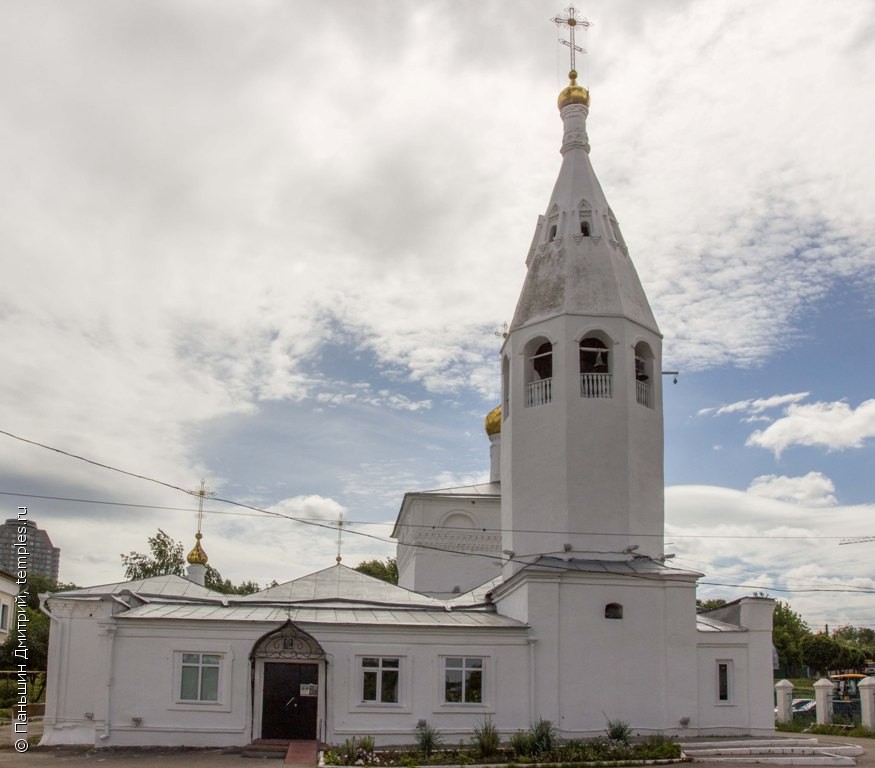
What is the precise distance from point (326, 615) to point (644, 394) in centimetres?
953

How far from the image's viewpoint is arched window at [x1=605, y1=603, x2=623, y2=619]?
21281 millimetres

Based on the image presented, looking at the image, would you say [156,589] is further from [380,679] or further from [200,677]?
[380,679]

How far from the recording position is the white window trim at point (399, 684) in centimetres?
2016

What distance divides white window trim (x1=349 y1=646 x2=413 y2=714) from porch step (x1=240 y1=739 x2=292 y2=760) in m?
1.58

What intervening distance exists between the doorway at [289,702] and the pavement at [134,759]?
1.04 metres

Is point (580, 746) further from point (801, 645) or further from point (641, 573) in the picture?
point (801, 645)

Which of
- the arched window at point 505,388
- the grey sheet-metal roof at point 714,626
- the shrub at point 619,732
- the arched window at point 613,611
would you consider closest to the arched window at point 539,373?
the arched window at point 505,388

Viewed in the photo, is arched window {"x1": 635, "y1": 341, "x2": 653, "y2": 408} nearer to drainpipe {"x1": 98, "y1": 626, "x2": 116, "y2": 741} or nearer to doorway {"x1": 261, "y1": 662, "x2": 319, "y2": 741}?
doorway {"x1": 261, "y1": 662, "x2": 319, "y2": 741}

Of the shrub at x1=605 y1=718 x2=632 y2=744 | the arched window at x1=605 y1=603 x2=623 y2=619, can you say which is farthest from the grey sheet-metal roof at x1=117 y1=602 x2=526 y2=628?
the shrub at x1=605 y1=718 x2=632 y2=744

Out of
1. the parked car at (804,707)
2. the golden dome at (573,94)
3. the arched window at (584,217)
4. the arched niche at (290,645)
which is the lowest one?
the parked car at (804,707)

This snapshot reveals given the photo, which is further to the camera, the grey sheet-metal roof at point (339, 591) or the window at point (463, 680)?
the grey sheet-metal roof at point (339, 591)

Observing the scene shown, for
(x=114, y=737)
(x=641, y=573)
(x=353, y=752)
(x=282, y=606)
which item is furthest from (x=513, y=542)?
(x=114, y=737)

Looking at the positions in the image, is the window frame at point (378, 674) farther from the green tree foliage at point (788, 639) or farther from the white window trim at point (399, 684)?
the green tree foliage at point (788, 639)

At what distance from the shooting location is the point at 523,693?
20.5 metres
